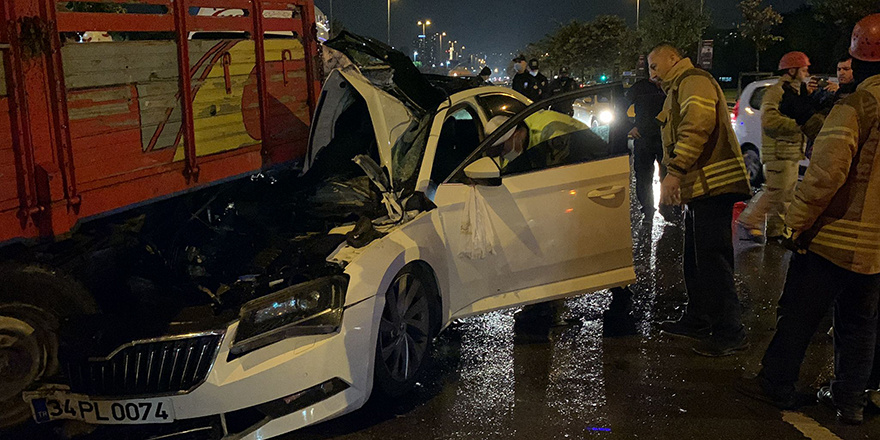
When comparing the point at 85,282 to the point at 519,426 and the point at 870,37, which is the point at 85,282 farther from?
the point at 870,37

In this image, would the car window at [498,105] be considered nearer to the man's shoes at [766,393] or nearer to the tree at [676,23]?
the man's shoes at [766,393]

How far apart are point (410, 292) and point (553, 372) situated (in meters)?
1.07

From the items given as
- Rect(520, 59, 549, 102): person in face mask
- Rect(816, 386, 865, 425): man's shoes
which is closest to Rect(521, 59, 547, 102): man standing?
Rect(520, 59, 549, 102): person in face mask

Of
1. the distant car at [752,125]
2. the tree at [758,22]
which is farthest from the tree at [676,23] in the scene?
the distant car at [752,125]

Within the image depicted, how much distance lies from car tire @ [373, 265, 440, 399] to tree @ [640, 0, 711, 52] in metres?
41.6

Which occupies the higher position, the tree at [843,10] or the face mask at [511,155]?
the tree at [843,10]

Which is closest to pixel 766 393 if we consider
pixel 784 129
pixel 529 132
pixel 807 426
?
pixel 807 426

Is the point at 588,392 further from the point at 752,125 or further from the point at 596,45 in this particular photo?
the point at 596,45

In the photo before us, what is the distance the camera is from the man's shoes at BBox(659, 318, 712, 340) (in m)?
5.10

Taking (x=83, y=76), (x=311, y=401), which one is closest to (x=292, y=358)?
(x=311, y=401)

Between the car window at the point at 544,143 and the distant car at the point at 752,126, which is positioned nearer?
the car window at the point at 544,143

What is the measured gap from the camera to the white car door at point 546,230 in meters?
4.52

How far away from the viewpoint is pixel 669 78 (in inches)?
194

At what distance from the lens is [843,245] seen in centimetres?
369
